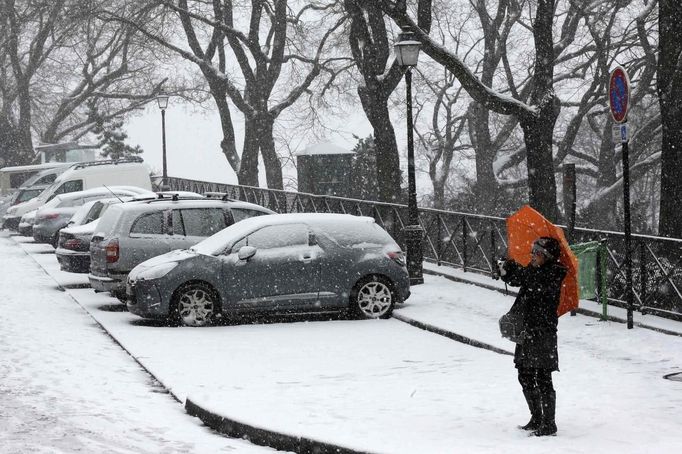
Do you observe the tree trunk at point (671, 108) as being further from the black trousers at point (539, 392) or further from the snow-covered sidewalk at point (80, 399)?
the black trousers at point (539, 392)

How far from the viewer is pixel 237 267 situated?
1680cm

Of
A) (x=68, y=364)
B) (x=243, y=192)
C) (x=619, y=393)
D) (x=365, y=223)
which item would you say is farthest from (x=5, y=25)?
(x=619, y=393)

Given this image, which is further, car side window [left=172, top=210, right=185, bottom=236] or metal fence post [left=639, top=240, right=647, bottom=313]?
car side window [left=172, top=210, right=185, bottom=236]

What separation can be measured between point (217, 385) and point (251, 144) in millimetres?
29786

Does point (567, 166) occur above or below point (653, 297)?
above

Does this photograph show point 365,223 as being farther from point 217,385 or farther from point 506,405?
point 506,405

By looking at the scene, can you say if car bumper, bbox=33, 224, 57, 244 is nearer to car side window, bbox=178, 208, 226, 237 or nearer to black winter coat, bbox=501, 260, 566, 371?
car side window, bbox=178, 208, 226, 237

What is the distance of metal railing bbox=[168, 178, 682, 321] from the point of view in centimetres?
1572

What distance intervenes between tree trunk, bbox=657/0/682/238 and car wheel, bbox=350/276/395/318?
14.4ft

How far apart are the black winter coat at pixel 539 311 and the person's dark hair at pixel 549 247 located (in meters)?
0.07

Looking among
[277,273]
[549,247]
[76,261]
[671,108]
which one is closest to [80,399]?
[549,247]

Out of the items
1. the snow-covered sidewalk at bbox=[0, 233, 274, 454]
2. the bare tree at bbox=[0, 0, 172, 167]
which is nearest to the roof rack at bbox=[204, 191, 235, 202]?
the snow-covered sidewalk at bbox=[0, 233, 274, 454]

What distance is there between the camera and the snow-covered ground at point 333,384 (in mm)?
9188

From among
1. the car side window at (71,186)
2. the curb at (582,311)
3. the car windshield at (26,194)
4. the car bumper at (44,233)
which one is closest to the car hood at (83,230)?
the curb at (582,311)
